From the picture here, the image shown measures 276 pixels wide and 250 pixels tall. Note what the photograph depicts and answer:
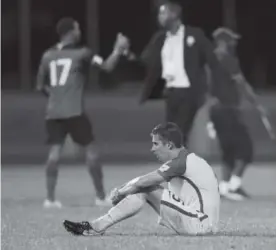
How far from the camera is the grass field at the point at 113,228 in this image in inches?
381

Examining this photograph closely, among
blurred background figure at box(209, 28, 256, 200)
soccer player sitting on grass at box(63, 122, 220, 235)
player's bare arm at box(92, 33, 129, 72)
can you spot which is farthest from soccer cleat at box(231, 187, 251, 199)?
soccer player sitting on grass at box(63, 122, 220, 235)

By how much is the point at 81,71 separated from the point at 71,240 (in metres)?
4.08

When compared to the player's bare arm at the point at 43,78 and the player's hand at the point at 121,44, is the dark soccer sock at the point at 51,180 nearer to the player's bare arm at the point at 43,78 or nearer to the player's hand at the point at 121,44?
the player's bare arm at the point at 43,78

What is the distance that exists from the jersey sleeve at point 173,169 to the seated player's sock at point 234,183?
16.6ft

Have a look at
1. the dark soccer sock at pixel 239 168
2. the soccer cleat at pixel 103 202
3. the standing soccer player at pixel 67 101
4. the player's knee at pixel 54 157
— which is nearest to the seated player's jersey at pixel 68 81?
the standing soccer player at pixel 67 101

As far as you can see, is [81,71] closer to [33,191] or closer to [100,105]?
[33,191]

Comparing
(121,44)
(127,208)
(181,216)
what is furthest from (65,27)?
(181,216)

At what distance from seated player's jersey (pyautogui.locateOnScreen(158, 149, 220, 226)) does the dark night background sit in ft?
46.2

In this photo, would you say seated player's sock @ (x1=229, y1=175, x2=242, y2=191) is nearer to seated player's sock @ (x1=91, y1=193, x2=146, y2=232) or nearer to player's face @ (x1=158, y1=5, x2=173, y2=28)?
player's face @ (x1=158, y1=5, x2=173, y2=28)

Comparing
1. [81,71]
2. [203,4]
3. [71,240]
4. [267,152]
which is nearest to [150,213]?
[81,71]

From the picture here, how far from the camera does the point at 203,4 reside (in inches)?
943

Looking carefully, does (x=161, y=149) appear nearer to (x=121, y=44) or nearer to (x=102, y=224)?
(x=102, y=224)

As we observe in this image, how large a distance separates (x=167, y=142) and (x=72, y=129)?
13.4ft

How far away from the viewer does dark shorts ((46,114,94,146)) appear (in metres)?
13.8
